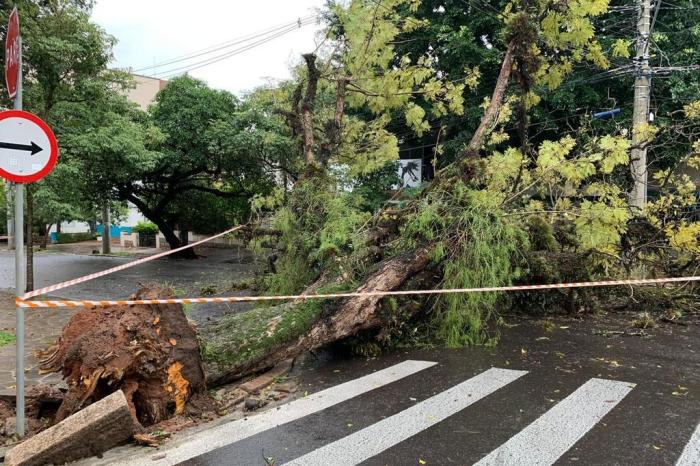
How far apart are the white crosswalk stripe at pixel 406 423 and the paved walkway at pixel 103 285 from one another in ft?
7.75

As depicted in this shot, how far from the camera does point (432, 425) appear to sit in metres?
3.87

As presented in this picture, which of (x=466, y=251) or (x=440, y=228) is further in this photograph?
(x=440, y=228)

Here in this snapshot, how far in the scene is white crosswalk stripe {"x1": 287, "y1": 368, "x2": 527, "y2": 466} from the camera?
3.38 metres

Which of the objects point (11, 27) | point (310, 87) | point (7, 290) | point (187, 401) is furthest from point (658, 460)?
Result: point (7, 290)

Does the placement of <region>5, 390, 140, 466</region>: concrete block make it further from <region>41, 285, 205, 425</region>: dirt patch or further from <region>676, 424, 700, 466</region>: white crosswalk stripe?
<region>676, 424, 700, 466</region>: white crosswalk stripe

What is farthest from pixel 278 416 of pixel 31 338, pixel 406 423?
pixel 31 338

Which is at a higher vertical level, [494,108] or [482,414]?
[494,108]

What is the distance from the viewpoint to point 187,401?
4.26 metres

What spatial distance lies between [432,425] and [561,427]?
3.17 ft

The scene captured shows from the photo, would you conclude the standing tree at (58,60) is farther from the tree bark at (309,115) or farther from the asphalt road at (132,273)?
the tree bark at (309,115)

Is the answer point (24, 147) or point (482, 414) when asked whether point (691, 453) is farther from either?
point (24, 147)

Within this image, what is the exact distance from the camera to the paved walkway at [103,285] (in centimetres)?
597

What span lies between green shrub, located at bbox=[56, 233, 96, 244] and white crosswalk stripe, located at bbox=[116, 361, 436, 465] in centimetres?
3440

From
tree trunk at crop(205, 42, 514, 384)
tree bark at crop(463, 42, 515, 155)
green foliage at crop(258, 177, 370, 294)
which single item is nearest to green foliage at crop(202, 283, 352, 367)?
tree trunk at crop(205, 42, 514, 384)
